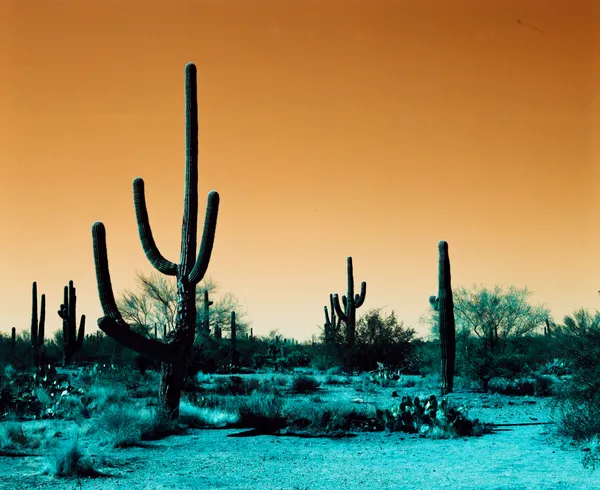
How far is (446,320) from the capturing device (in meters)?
25.6

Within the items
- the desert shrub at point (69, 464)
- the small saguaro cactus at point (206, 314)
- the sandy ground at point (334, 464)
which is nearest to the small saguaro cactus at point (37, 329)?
the small saguaro cactus at point (206, 314)

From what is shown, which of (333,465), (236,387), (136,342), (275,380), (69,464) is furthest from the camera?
(275,380)

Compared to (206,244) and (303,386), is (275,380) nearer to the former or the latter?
(303,386)

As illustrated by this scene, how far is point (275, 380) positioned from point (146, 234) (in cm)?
A: 1490

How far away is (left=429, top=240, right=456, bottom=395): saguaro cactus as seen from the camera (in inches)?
996

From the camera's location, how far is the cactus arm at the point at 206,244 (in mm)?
18312

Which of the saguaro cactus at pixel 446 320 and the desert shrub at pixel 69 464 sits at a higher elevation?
the saguaro cactus at pixel 446 320

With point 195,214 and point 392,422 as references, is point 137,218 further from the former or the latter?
point 392,422

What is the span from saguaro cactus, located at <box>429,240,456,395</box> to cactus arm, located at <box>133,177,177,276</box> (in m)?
10.5

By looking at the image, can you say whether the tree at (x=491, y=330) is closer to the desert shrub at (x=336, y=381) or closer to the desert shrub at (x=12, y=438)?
the desert shrub at (x=336, y=381)

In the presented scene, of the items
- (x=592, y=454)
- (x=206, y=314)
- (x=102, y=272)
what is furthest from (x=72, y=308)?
(x=592, y=454)

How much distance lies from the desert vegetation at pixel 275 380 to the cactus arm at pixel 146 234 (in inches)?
1.4

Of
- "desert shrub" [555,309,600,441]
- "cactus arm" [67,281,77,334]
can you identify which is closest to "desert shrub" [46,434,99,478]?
"desert shrub" [555,309,600,441]

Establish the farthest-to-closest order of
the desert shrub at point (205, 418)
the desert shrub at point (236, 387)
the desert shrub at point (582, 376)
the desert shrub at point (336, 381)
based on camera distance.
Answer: the desert shrub at point (336, 381) < the desert shrub at point (236, 387) < the desert shrub at point (205, 418) < the desert shrub at point (582, 376)
